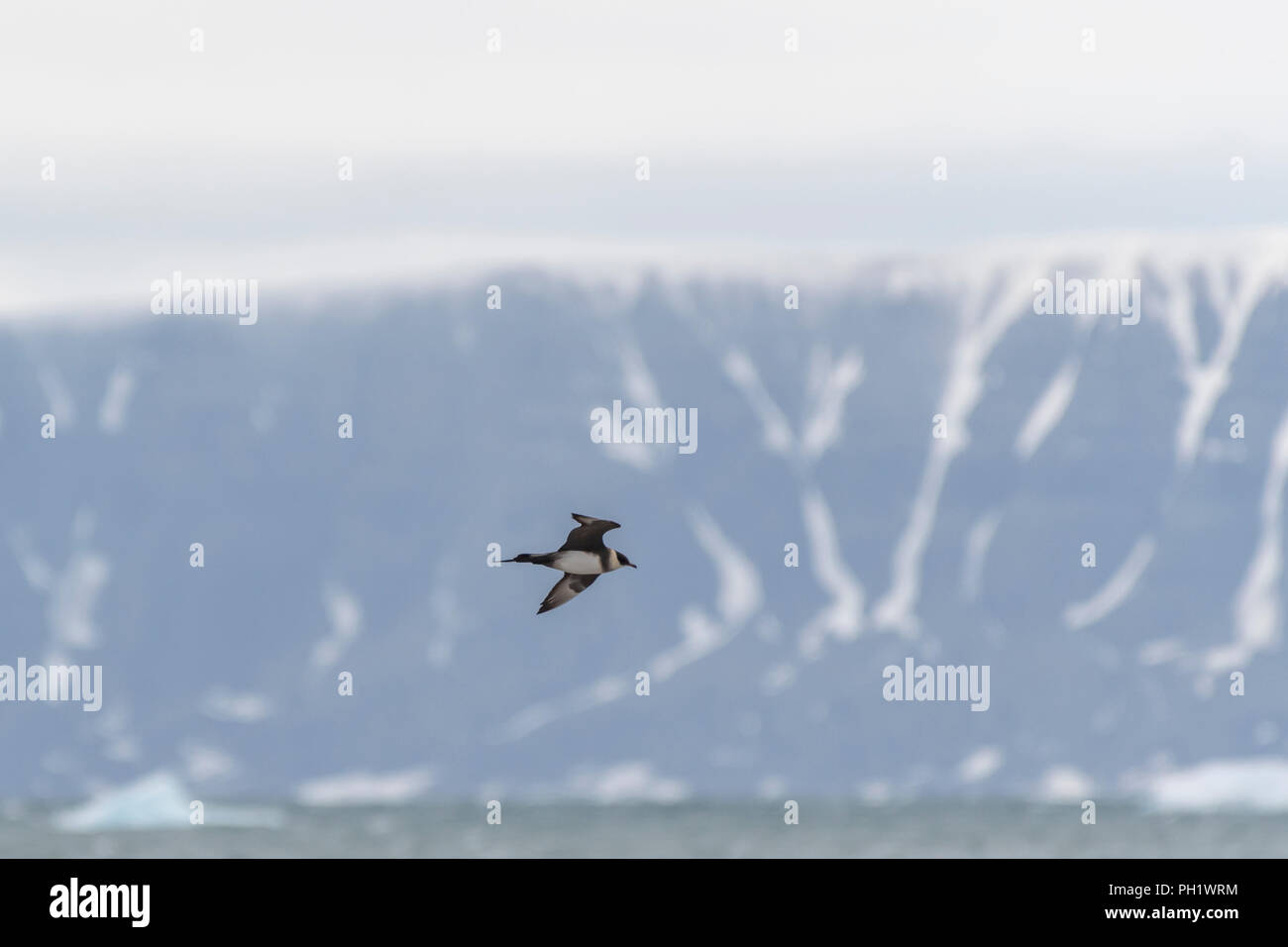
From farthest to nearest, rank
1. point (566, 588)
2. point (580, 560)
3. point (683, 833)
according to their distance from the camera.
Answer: point (683, 833)
point (580, 560)
point (566, 588)

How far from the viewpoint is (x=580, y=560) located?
2092 centimetres

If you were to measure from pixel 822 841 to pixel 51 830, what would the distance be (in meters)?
19.4

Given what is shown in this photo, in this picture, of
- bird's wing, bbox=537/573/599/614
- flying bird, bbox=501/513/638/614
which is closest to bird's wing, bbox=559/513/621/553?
flying bird, bbox=501/513/638/614

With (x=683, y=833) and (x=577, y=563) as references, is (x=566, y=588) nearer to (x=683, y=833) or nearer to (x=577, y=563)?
(x=577, y=563)

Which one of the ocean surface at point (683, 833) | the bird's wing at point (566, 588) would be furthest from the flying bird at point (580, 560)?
the ocean surface at point (683, 833)

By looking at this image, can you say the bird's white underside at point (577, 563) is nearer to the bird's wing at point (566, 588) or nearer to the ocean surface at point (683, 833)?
the bird's wing at point (566, 588)

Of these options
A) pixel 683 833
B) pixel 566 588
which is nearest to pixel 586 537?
pixel 566 588

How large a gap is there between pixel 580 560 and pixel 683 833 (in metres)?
22.2

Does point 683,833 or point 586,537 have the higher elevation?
point 586,537

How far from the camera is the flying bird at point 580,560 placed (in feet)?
67.9

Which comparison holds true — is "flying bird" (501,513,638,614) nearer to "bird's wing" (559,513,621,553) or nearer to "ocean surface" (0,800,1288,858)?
"bird's wing" (559,513,621,553)

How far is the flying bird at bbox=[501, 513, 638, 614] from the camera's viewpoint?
2069cm

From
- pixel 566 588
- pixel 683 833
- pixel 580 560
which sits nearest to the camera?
pixel 566 588
